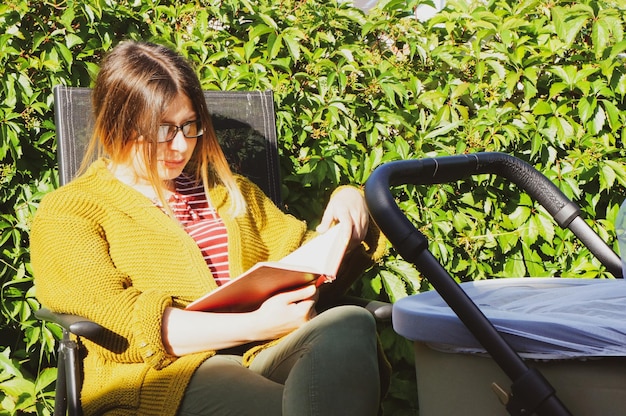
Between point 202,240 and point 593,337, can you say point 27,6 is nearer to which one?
point 202,240

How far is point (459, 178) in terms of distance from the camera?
164 centimetres

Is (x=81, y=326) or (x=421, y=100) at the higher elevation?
(x=421, y=100)

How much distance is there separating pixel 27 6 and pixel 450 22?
1.64 m

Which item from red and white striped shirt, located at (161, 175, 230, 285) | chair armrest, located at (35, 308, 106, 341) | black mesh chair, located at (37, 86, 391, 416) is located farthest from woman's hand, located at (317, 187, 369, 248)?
chair armrest, located at (35, 308, 106, 341)

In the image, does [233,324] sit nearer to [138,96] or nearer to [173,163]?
[173,163]

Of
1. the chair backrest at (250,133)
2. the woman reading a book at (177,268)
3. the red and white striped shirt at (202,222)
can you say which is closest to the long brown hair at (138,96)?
the woman reading a book at (177,268)

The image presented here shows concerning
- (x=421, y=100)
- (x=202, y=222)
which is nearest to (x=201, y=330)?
(x=202, y=222)

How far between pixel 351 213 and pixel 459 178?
0.49 m

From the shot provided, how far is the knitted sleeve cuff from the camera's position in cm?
174

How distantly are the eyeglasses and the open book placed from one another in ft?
1.57

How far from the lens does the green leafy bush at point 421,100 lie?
279 cm

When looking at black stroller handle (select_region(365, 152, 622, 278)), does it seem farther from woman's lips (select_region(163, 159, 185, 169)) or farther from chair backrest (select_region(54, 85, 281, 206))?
chair backrest (select_region(54, 85, 281, 206))

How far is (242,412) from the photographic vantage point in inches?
65.1

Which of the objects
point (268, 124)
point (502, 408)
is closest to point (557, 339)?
point (502, 408)
